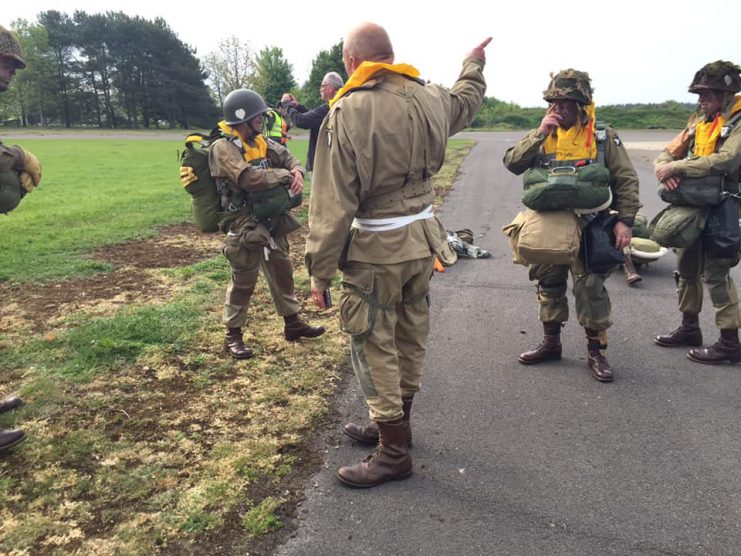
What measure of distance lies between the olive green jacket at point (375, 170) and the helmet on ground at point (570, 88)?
47.9 inches

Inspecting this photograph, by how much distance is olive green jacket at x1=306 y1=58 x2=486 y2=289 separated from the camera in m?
2.79

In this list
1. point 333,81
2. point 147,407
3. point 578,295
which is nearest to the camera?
point 147,407

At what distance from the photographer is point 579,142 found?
4020mm

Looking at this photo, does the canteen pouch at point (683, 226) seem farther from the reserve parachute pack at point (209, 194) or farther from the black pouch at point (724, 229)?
the reserve parachute pack at point (209, 194)

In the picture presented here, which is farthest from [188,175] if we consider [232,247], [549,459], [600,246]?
[549,459]

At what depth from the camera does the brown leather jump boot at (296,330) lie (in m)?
4.94

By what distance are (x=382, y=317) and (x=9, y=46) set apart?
274 centimetres

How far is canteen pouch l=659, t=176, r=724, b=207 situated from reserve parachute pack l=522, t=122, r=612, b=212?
2.40ft

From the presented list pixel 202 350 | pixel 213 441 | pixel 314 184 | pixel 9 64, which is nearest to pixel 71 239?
pixel 202 350

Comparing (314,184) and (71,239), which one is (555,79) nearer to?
(314,184)

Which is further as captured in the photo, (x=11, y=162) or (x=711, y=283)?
(x=711, y=283)

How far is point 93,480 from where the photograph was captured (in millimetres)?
3055

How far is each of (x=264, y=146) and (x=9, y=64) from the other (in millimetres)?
1871

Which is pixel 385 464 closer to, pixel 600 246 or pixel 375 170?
pixel 375 170
